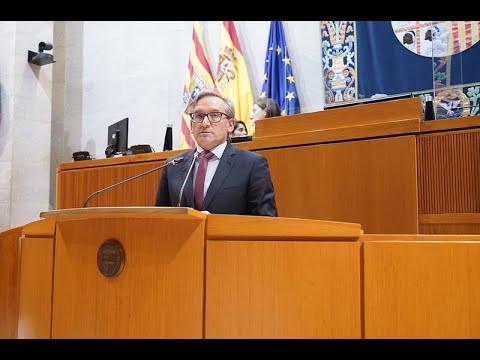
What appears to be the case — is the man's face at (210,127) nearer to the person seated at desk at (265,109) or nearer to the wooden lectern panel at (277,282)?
the wooden lectern panel at (277,282)

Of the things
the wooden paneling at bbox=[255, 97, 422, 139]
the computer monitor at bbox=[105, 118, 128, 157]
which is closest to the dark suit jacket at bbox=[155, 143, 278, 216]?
the wooden paneling at bbox=[255, 97, 422, 139]

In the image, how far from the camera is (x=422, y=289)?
4.95 feet

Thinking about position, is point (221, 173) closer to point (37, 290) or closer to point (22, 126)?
point (37, 290)

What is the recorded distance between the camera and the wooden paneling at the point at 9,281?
6.88 feet

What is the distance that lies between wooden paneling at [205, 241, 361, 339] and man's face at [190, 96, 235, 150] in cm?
96

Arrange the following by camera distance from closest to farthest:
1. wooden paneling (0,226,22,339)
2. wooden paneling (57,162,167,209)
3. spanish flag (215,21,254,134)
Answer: wooden paneling (0,226,22,339) → wooden paneling (57,162,167,209) → spanish flag (215,21,254,134)

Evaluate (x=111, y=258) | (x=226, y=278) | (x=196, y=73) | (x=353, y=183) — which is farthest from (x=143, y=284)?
(x=196, y=73)

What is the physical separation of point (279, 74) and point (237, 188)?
3.34 meters

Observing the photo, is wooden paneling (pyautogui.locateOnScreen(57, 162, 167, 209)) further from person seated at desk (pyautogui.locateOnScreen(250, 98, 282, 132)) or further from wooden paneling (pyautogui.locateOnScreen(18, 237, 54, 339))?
wooden paneling (pyautogui.locateOnScreen(18, 237, 54, 339))

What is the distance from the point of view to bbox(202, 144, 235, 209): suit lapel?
2259 mm

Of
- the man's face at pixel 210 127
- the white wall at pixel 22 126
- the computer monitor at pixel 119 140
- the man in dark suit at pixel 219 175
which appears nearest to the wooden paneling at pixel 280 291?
the man in dark suit at pixel 219 175

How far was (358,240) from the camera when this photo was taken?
155cm

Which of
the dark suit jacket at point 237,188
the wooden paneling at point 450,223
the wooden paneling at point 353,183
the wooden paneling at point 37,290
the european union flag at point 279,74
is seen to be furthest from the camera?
the european union flag at point 279,74

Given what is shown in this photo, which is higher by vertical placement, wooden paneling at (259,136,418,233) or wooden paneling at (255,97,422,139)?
wooden paneling at (255,97,422,139)
